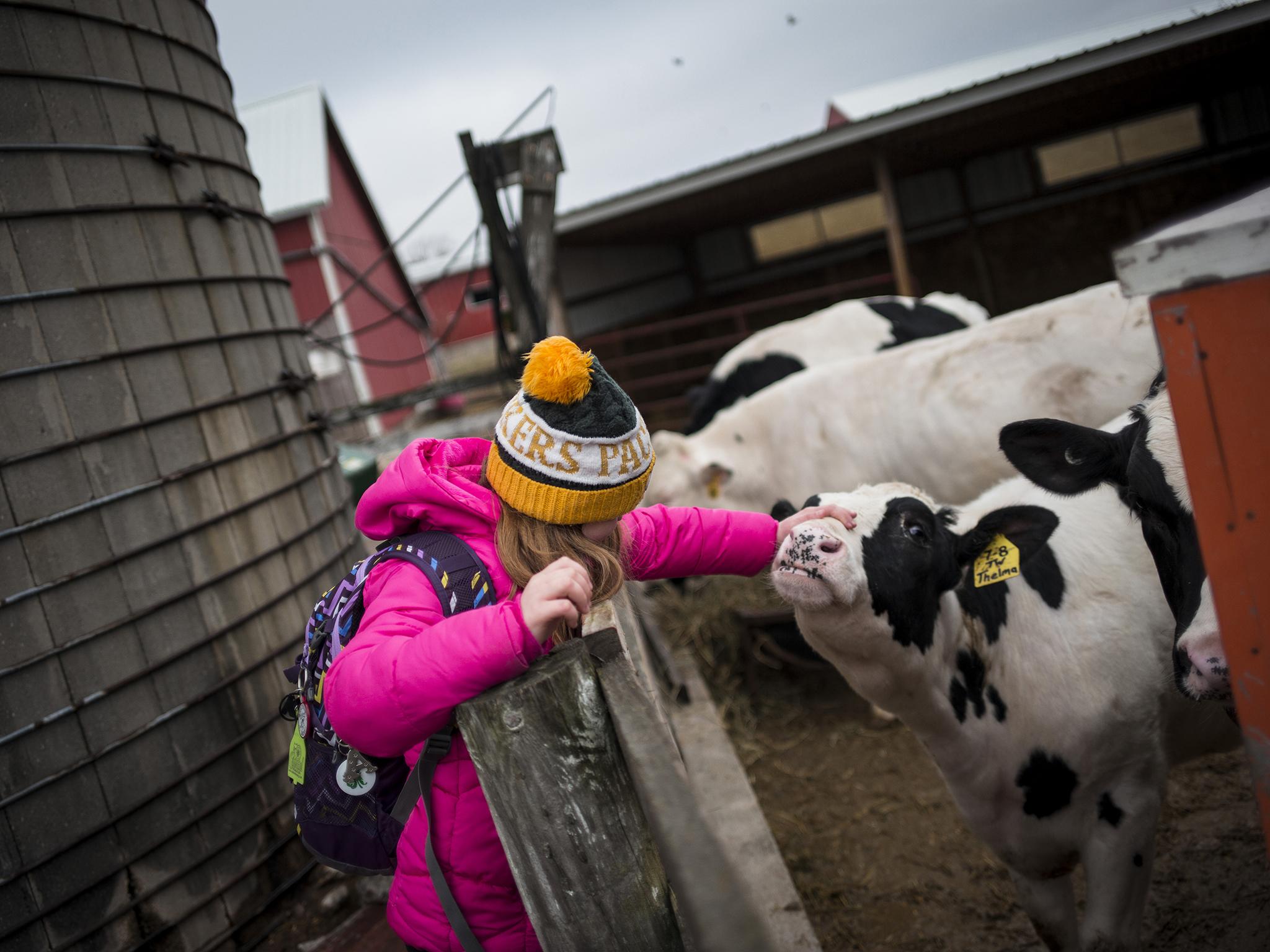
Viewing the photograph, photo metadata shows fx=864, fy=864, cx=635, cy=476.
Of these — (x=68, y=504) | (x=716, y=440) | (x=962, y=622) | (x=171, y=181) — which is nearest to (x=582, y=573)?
(x=962, y=622)

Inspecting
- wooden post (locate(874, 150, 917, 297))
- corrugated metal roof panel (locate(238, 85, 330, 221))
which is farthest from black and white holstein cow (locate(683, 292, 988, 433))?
corrugated metal roof panel (locate(238, 85, 330, 221))

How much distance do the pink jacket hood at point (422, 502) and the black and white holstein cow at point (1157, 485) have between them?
1248 millimetres

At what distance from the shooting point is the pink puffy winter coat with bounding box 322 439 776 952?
52.7 inches

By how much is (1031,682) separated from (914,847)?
132cm

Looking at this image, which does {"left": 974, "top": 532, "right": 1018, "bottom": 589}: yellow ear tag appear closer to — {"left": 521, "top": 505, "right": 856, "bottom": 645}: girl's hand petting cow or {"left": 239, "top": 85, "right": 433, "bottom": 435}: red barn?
{"left": 521, "top": 505, "right": 856, "bottom": 645}: girl's hand petting cow

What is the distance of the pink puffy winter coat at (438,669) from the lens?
4.39 feet

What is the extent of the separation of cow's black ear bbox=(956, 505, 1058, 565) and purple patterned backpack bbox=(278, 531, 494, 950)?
1313mm

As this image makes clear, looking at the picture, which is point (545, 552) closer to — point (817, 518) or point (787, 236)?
point (817, 518)

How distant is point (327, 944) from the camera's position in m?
3.05

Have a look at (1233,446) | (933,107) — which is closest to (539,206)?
(933,107)

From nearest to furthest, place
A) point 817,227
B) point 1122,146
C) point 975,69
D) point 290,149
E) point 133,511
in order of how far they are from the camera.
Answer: point 133,511
point 1122,146
point 817,227
point 975,69
point 290,149

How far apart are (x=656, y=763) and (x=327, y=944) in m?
2.60

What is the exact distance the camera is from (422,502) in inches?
66.4

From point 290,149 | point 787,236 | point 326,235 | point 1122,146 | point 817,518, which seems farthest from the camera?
point 290,149
